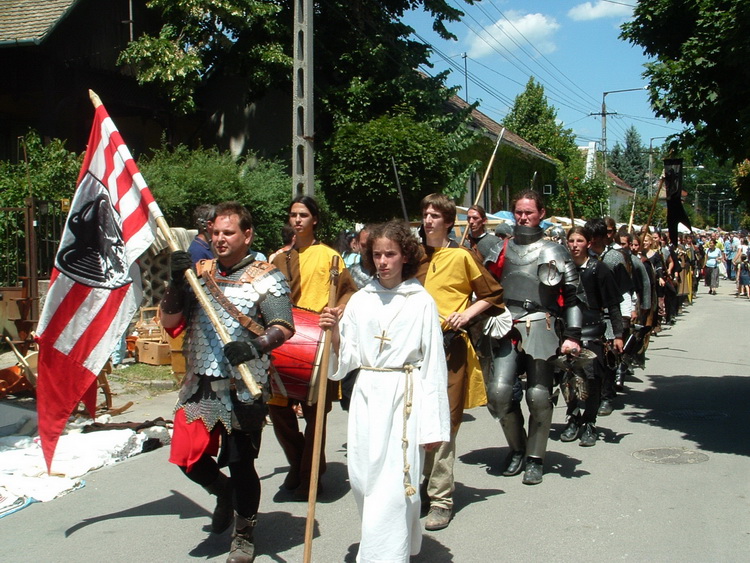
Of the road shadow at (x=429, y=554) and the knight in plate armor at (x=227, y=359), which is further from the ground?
the knight in plate armor at (x=227, y=359)

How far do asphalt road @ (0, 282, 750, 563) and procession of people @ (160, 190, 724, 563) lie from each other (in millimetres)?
234

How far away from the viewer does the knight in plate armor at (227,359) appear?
4.03m

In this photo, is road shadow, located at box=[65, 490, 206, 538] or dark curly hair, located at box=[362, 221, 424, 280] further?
road shadow, located at box=[65, 490, 206, 538]

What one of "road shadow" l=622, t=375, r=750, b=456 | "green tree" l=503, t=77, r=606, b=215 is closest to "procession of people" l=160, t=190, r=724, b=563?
"road shadow" l=622, t=375, r=750, b=456

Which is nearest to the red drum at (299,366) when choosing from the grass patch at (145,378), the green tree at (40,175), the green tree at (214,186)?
the grass patch at (145,378)

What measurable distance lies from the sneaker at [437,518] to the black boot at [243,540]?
1095 mm

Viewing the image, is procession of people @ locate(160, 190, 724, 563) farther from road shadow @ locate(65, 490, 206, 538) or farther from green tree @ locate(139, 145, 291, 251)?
green tree @ locate(139, 145, 291, 251)

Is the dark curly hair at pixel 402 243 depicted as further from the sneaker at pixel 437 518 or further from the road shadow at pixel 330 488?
the road shadow at pixel 330 488

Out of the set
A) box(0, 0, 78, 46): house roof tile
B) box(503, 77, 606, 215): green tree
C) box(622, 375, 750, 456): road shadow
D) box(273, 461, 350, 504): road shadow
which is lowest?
box(273, 461, 350, 504): road shadow

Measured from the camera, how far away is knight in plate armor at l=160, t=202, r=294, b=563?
4031mm

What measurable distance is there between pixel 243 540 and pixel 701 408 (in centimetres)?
580

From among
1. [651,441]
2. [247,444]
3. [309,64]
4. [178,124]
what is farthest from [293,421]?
[178,124]

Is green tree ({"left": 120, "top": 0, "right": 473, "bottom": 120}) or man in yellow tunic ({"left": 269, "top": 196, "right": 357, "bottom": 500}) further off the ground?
green tree ({"left": 120, "top": 0, "right": 473, "bottom": 120})

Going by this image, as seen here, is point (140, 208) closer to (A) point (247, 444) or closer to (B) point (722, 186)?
(A) point (247, 444)
